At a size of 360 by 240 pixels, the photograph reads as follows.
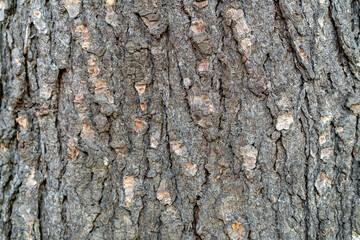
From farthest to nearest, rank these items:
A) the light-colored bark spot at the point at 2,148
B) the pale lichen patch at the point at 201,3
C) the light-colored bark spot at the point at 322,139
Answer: the light-colored bark spot at the point at 2,148 → the light-colored bark spot at the point at 322,139 → the pale lichen patch at the point at 201,3

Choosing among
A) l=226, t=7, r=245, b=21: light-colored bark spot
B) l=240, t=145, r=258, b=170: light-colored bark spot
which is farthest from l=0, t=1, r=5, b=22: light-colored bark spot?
l=240, t=145, r=258, b=170: light-colored bark spot

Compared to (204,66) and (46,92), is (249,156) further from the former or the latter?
(46,92)

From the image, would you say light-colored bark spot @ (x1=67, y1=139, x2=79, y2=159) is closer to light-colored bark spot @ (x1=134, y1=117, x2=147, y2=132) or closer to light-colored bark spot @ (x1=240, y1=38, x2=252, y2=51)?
light-colored bark spot @ (x1=134, y1=117, x2=147, y2=132)

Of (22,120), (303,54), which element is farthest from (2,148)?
(303,54)

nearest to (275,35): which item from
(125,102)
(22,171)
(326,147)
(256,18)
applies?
(256,18)

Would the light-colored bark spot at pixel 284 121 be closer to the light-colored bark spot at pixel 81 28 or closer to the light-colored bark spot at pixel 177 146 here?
the light-colored bark spot at pixel 177 146

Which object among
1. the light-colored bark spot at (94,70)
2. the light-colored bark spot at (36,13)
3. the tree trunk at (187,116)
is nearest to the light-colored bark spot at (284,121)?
the tree trunk at (187,116)

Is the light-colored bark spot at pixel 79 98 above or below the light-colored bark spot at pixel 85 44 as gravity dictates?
below
